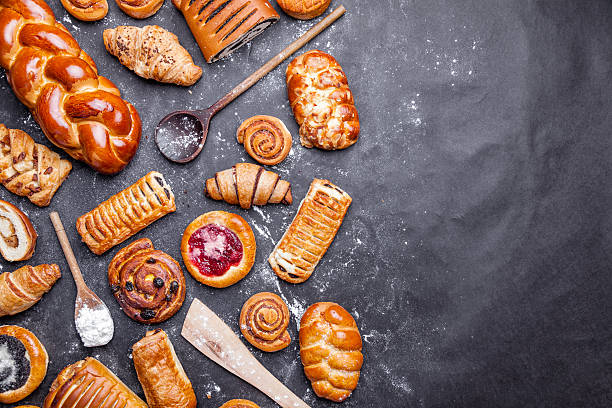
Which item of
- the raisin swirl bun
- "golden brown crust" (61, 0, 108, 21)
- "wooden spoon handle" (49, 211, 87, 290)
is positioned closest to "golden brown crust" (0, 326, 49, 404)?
"wooden spoon handle" (49, 211, 87, 290)

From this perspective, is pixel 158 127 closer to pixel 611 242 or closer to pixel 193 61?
pixel 193 61

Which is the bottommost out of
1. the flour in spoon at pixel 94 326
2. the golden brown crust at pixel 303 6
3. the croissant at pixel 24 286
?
the flour in spoon at pixel 94 326

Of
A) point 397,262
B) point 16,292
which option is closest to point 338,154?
point 397,262

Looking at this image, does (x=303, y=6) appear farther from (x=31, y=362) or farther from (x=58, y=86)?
(x=31, y=362)

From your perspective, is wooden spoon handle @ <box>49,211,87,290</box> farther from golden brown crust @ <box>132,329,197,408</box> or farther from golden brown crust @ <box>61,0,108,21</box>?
golden brown crust @ <box>61,0,108,21</box>

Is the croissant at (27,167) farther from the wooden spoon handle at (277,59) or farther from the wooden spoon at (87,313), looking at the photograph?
the wooden spoon handle at (277,59)

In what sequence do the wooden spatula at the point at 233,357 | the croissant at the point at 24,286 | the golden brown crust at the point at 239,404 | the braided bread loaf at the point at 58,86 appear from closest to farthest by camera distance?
1. the braided bread loaf at the point at 58,86
2. the croissant at the point at 24,286
3. the golden brown crust at the point at 239,404
4. the wooden spatula at the point at 233,357

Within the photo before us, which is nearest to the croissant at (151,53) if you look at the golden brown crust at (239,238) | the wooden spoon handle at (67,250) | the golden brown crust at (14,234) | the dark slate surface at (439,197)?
the dark slate surface at (439,197)
